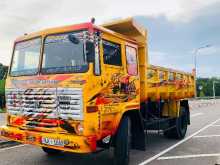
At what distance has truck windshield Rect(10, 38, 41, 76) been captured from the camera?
22.7 ft

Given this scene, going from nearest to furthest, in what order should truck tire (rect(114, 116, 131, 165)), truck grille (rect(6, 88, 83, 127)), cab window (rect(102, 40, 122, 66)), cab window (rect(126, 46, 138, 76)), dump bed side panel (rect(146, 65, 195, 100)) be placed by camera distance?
truck grille (rect(6, 88, 83, 127)) < cab window (rect(102, 40, 122, 66)) < truck tire (rect(114, 116, 131, 165)) < cab window (rect(126, 46, 138, 76)) < dump bed side panel (rect(146, 65, 195, 100))

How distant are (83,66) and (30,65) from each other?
1.34 metres

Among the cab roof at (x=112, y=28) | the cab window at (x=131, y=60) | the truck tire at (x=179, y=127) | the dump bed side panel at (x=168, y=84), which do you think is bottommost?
the truck tire at (x=179, y=127)

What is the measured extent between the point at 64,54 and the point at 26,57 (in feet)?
3.33

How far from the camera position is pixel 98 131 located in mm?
6227

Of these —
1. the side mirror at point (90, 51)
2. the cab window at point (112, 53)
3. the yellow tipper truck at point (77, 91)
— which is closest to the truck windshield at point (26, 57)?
the yellow tipper truck at point (77, 91)

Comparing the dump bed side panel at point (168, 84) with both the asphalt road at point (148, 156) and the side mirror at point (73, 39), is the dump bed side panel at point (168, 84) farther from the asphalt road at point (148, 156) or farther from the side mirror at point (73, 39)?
the side mirror at point (73, 39)

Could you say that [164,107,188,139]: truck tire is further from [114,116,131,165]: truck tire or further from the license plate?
the license plate

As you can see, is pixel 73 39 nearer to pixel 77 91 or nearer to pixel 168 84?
pixel 77 91

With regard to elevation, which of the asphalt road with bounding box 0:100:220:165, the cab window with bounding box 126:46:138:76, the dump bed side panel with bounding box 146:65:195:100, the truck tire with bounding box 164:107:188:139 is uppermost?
the cab window with bounding box 126:46:138:76

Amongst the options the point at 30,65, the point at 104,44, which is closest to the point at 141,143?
the point at 104,44

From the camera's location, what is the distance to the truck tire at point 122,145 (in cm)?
686

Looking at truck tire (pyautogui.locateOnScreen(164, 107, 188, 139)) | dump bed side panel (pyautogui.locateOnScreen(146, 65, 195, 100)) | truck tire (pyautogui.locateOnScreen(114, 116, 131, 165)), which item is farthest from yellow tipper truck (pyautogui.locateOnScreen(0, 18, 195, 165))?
truck tire (pyautogui.locateOnScreen(164, 107, 188, 139))

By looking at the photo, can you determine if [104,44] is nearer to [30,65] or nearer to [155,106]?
[30,65]
